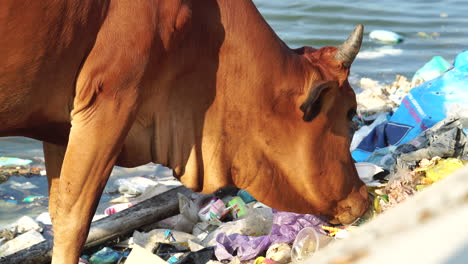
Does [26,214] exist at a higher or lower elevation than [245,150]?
lower

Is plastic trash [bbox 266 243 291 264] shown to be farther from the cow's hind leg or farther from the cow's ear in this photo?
the cow's hind leg

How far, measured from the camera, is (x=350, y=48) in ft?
11.8

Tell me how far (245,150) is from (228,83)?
42cm

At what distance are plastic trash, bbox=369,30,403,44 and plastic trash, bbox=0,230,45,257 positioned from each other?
310 inches

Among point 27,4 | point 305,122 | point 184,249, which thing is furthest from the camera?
point 184,249

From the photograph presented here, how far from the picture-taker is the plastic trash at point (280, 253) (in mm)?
3984

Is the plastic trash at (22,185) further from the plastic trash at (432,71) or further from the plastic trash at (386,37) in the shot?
the plastic trash at (386,37)

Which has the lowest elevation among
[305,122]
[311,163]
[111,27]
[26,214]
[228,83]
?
[26,214]

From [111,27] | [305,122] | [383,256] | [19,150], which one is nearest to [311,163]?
[305,122]

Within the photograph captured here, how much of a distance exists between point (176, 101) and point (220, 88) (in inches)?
9.6

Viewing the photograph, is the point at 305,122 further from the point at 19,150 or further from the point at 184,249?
the point at 19,150

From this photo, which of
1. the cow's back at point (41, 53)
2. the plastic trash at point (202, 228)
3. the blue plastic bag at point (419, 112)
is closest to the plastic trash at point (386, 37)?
the blue plastic bag at point (419, 112)

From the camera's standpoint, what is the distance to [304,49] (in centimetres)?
389

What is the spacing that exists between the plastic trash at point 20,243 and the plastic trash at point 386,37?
25.8ft
